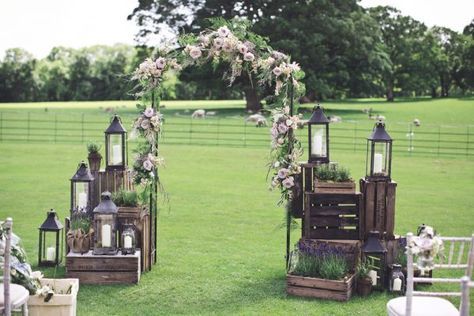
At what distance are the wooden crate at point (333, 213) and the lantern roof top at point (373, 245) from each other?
148 mm

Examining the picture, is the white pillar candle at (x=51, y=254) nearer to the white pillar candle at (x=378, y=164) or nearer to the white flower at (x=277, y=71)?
the white flower at (x=277, y=71)

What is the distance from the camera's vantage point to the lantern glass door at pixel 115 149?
970cm

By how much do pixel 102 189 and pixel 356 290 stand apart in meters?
3.77

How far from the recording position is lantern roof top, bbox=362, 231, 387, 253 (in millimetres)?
8742

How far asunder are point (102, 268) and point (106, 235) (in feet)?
1.44

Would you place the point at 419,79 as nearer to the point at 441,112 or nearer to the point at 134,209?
the point at 441,112

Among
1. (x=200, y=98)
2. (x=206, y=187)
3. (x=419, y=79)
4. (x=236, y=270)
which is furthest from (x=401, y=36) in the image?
(x=236, y=270)

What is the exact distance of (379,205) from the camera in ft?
29.2

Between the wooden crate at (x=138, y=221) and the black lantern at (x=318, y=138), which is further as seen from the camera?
the black lantern at (x=318, y=138)

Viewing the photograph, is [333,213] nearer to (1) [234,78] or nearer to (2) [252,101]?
(1) [234,78]

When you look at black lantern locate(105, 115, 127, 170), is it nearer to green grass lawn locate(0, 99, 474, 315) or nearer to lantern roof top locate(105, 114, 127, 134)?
lantern roof top locate(105, 114, 127, 134)

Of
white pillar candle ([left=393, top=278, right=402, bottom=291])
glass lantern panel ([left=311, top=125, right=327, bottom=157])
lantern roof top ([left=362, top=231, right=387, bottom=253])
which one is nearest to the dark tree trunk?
glass lantern panel ([left=311, top=125, right=327, bottom=157])

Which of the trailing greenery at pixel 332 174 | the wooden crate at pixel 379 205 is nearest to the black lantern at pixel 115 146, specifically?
the trailing greenery at pixel 332 174

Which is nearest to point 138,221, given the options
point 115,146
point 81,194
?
point 81,194
